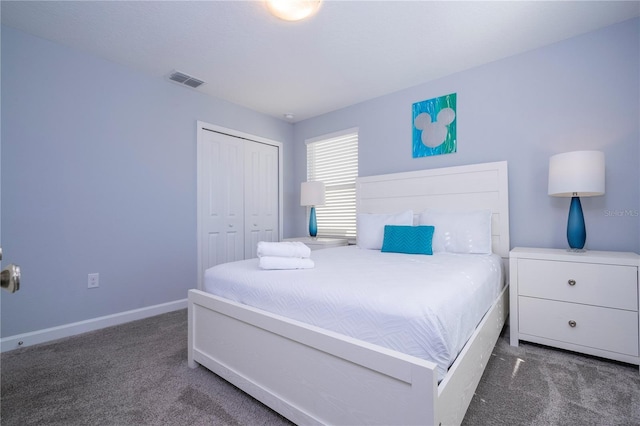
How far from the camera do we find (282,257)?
1.74 meters

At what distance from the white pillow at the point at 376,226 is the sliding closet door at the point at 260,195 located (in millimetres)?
1543

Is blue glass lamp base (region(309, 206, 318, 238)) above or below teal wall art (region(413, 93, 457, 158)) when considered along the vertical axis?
below

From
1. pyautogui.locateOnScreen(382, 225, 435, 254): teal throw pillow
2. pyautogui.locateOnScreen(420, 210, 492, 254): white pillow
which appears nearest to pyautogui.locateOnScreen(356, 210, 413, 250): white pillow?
pyautogui.locateOnScreen(382, 225, 435, 254): teal throw pillow

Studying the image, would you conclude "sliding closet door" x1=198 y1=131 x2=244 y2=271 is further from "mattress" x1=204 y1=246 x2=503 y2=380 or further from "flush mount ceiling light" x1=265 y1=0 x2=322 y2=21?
"flush mount ceiling light" x1=265 y1=0 x2=322 y2=21

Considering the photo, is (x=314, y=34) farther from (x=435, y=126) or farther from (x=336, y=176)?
(x=336, y=176)

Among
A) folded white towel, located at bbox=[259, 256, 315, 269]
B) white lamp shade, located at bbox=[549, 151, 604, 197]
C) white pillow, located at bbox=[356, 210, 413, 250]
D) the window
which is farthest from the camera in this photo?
the window

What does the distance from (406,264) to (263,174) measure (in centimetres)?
263

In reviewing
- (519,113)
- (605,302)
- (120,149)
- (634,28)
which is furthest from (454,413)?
(120,149)

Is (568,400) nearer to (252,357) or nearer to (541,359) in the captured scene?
(541,359)

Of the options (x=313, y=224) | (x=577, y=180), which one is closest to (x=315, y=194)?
(x=313, y=224)

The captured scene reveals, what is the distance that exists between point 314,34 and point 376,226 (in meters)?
1.70

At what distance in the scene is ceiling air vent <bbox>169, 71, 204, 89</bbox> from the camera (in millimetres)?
2842

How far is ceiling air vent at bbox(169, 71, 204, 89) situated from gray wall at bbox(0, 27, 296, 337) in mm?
122

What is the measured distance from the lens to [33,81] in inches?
88.5
